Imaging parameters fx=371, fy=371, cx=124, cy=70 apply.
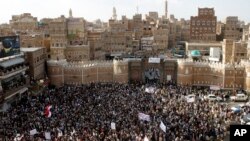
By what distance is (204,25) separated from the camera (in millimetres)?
78875

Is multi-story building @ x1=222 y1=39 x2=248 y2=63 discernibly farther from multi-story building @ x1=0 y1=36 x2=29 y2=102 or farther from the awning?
the awning

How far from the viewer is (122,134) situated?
2258 centimetres

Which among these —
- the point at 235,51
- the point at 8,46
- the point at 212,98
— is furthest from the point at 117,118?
the point at 235,51

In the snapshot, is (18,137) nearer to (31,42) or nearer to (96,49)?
(31,42)

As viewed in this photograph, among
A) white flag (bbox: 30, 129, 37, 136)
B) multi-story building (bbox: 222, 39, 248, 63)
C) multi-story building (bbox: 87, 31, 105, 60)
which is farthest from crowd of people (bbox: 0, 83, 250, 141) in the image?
multi-story building (bbox: 87, 31, 105, 60)

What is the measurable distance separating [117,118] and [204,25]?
57104 millimetres

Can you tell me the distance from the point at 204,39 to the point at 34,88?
48.0 metres

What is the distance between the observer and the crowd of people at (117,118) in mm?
22922

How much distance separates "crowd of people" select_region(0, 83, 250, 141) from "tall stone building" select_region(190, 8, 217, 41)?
4592 centimetres

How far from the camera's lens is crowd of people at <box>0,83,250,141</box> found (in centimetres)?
2292

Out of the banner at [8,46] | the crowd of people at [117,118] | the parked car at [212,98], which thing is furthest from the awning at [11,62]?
the parked car at [212,98]

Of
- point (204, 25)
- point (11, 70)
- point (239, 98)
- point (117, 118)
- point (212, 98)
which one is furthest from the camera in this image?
point (204, 25)

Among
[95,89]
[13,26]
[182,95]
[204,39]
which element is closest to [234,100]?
[182,95]

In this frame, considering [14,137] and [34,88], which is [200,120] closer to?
[14,137]
